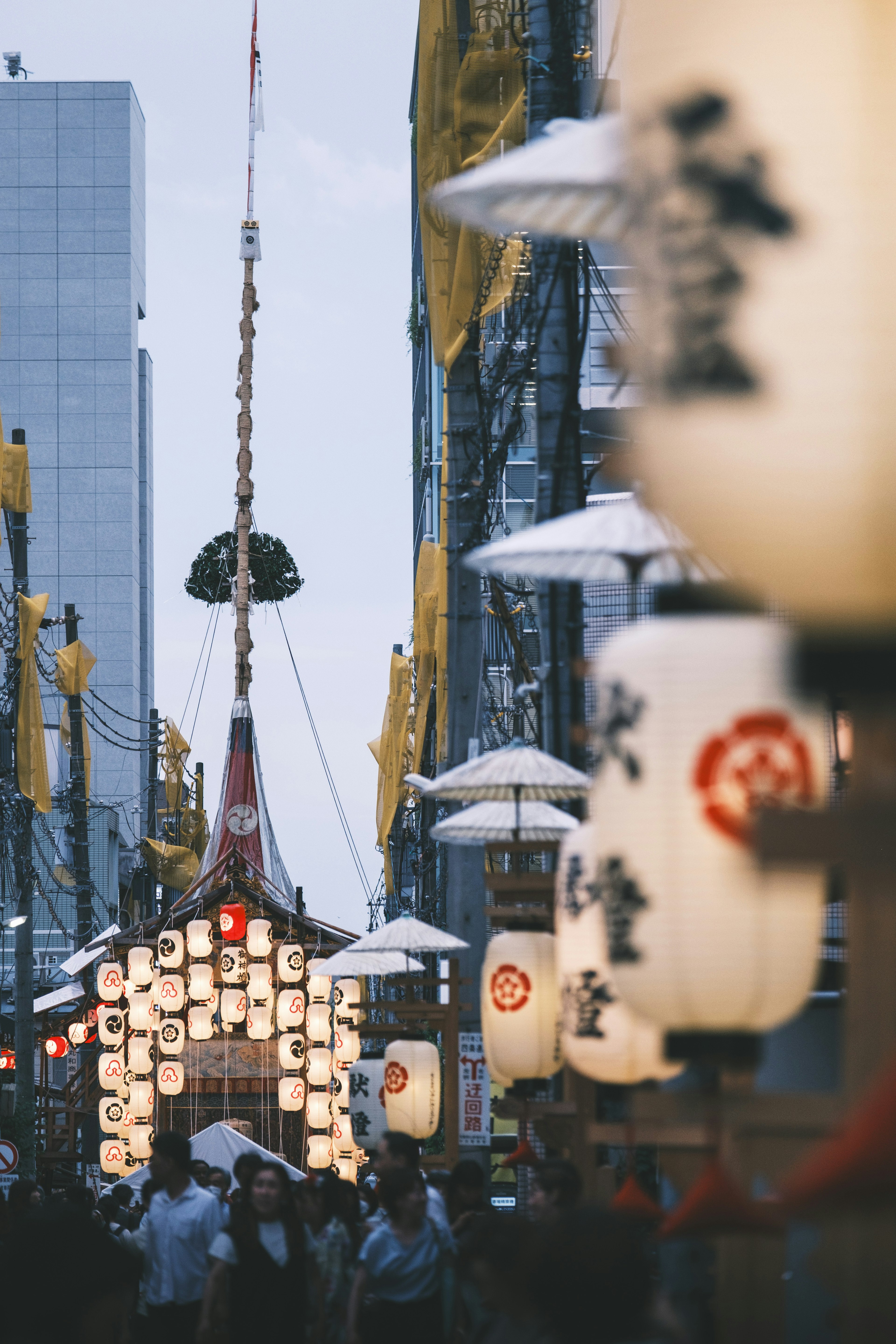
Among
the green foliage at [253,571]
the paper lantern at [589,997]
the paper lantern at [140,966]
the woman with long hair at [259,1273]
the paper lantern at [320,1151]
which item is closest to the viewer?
the paper lantern at [589,997]

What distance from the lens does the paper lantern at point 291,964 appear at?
88.6ft

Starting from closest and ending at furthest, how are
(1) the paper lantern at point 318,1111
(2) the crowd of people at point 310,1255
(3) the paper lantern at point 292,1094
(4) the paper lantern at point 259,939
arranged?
(2) the crowd of people at point 310,1255 → (1) the paper lantern at point 318,1111 → (3) the paper lantern at point 292,1094 → (4) the paper lantern at point 259,939

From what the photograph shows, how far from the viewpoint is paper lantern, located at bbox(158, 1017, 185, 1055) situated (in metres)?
26.4

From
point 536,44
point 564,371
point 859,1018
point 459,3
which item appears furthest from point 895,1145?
point 459,3

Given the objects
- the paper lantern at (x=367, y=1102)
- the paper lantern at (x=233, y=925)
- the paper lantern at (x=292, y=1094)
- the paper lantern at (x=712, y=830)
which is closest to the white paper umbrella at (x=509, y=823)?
the paper lantern at (x=712, y=830)

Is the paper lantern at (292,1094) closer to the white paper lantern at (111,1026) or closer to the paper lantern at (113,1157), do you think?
the paper lantern at (113,1157)

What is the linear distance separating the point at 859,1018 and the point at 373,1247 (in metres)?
4.61

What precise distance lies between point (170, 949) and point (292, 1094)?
308 cm

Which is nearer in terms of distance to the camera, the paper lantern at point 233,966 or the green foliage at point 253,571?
the paper lantern at point 233,966

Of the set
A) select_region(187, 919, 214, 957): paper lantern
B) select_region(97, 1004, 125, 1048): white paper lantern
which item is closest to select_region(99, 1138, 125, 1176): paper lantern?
select_region(97, 1004, 125, 1048): white paper lantern

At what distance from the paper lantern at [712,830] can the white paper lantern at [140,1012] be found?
23.3m

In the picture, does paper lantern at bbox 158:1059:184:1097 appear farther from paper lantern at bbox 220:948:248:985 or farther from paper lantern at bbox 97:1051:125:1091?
paper lantern at bbox 220:948:248:985

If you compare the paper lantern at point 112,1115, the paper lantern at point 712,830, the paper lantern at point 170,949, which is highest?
the paper lantern at point 712,830

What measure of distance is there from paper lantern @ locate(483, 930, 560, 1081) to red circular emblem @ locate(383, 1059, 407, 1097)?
15.8ft
